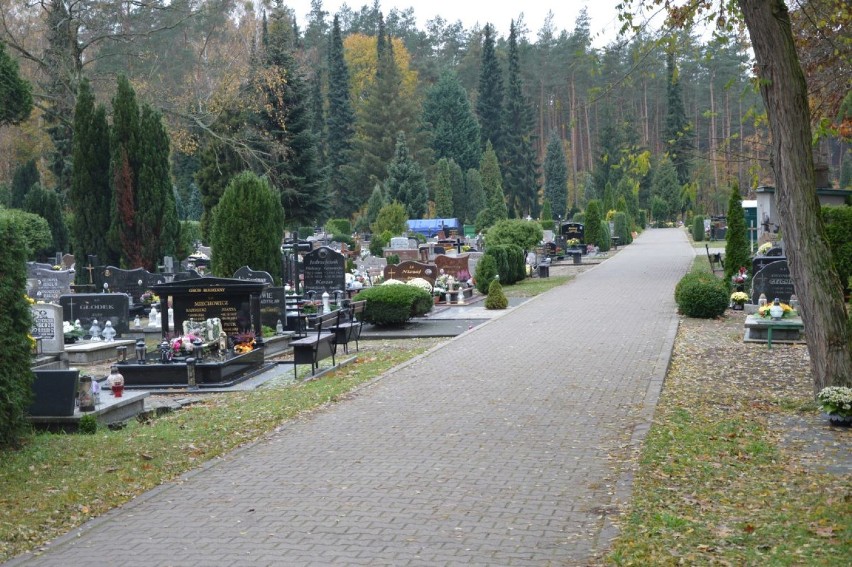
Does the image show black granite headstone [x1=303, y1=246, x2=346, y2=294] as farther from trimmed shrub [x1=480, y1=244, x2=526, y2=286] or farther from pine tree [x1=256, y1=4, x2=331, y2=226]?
pine tree [x1=256, y1=4, x2=331, y2=226]

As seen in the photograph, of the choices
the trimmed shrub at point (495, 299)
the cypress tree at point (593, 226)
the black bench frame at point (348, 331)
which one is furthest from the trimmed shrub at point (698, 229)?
the black bench frame at point (348, 331)

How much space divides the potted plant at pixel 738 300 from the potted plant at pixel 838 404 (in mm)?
12595

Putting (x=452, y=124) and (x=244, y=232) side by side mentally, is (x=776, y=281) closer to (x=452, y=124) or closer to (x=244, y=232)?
(x=244, y=232)

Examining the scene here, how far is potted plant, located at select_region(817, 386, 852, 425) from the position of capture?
10.3 m

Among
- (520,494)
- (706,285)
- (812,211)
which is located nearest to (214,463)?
(520,494)

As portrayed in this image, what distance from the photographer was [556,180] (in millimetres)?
91812

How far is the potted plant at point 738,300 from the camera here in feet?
74.9

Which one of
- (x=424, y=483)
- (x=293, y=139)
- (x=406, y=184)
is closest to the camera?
Answer: (x=424, y=483)

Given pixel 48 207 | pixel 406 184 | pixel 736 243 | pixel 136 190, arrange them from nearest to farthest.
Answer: pixel 736 243 → pixel 136 190 → pixel 48 207 → pixel 406 184

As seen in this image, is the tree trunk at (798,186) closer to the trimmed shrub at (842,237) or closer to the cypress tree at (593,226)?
the trimmed shrub at (842,237)

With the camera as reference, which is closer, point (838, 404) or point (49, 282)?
point (838, 404)

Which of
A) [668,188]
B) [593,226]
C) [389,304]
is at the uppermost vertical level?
[668,188]

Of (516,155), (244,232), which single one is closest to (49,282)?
(244,232)

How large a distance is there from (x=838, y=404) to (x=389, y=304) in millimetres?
11757
